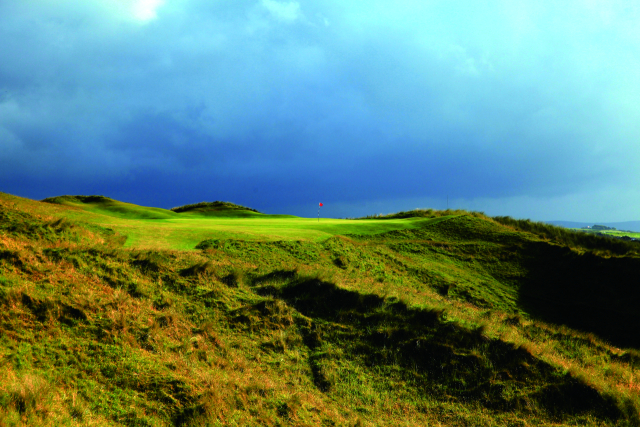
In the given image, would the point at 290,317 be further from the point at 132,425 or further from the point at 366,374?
the point at 132,425

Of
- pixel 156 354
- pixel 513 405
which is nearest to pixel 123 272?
pixel 156 354

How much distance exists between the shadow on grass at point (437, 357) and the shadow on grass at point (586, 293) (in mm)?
12137

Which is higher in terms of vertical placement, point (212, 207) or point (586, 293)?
point (212, 207)

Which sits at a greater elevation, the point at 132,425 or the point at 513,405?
the point at 132,425

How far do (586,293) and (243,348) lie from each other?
24.3 meters

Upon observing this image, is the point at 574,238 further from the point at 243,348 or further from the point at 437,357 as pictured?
the point at 243,348

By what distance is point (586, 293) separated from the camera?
23094 millimetres

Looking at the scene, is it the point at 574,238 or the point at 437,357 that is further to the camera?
the point at 574,238

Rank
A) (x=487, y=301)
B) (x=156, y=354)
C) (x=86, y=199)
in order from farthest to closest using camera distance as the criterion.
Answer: (x=86, y=199) < (x=487, y=301) < (x=156, y=354)

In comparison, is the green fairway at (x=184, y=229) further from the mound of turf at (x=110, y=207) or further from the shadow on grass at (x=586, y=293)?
the shadow on grass at (x=586, y=293)

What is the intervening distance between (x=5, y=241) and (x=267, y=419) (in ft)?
37.3

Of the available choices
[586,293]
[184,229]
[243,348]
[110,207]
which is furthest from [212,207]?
[586,293]

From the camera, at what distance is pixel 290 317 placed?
1212 centimetres

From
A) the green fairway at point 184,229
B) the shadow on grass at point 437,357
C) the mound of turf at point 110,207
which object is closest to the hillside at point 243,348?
the shadow on grass at point 437,357
